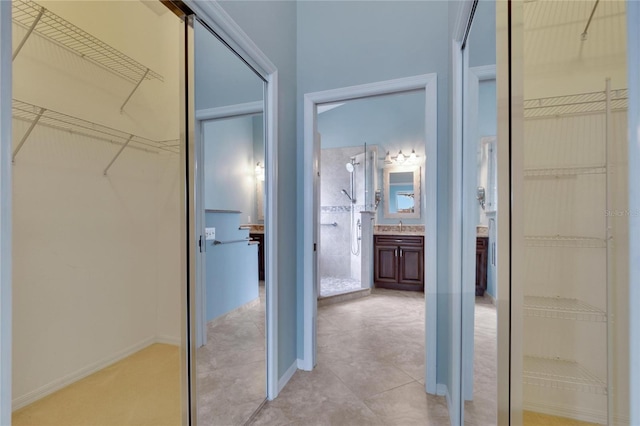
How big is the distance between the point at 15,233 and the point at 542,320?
5.04ft

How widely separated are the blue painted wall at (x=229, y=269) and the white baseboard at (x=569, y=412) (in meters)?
1.32

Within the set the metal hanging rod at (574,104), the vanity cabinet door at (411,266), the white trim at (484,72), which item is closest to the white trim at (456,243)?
the white trim at (484,72)

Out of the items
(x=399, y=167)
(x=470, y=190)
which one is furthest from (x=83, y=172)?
(x=399, y=167)

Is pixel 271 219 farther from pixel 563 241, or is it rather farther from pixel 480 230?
pixel 563 241

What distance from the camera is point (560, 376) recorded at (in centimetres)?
62

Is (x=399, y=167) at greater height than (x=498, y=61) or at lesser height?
greater

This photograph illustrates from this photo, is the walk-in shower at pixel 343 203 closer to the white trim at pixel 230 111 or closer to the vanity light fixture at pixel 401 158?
the vanity light fixture at pixel 401 158

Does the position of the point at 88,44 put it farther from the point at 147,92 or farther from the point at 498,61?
the point at 498,61

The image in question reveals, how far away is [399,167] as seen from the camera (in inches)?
193

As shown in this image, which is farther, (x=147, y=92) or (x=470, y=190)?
(x=470, y=190)

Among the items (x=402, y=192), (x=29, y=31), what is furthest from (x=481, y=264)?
(x=402, y=192)

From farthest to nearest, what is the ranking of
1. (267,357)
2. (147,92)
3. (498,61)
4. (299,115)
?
(299,115), (267,357), (147,92), (498,61)

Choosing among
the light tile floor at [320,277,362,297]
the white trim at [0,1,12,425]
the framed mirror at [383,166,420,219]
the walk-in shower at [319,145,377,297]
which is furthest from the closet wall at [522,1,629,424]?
the framed mirror at [383,166,420,219]

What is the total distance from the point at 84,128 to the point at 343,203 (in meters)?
4.13
